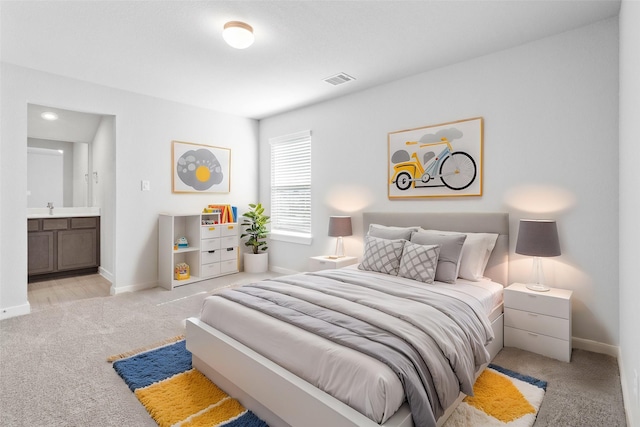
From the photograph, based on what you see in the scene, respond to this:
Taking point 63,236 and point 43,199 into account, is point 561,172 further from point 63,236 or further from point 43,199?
point 43,199

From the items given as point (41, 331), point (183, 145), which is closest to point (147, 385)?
point (41, 331)

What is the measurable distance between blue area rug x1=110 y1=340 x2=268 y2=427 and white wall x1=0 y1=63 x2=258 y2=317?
207 centimetres

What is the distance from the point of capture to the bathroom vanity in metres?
4.68

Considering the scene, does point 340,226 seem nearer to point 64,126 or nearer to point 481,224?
point 481,224

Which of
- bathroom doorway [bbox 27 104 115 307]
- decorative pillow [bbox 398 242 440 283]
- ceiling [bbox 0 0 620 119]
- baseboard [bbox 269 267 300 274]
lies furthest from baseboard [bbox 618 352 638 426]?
bathroom doorway [bbox 27 104 115 307]

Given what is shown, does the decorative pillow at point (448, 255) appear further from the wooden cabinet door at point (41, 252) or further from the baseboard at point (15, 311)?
the wooden cabinet door at point (41, 252)

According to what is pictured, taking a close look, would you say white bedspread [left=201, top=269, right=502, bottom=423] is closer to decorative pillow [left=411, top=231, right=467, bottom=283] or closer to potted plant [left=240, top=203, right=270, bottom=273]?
decorative pillow [left=411, top=231, right=467, bottom=283]

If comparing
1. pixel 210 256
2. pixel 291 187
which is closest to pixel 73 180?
pixel 210 256

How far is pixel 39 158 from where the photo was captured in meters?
5.25

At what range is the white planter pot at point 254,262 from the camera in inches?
202

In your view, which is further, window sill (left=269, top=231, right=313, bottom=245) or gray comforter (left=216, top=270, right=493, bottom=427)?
window sill (left=269, top=231, right=313, bottom=245)

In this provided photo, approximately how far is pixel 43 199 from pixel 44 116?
1456 mm

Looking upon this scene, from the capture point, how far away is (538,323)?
2.51 metres

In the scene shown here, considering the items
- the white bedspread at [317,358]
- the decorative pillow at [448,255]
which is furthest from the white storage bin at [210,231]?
the decorative pillow at [448,255]
